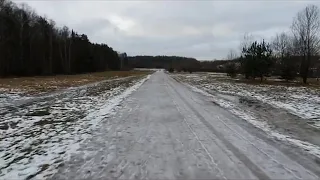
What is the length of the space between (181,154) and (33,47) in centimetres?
6873

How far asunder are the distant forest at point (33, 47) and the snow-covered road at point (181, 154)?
51.3 m

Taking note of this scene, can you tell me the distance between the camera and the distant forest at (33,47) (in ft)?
190

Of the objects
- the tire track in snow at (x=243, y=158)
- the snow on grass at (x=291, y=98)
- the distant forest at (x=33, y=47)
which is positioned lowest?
the snow on grass at (x=291, y=98)

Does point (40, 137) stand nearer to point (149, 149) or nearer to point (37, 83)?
point (149, 149)

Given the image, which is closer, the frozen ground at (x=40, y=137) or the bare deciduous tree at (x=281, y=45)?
the frozen ground at (x=40, y=137)

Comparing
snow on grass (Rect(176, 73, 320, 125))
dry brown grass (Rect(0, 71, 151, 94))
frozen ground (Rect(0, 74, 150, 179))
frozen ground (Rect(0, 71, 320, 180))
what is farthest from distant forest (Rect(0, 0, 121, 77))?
frozen ground (Rect(0, 71, 320, 180))

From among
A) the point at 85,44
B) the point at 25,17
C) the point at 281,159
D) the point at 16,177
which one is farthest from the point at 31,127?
the point at 85,44

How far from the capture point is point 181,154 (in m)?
6.47

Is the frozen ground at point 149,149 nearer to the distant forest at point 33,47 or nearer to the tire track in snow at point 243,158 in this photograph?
the tire track in snow at point 243,158

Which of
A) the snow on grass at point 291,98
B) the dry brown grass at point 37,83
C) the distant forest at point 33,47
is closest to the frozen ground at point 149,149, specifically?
the snow on grass at point 291,98

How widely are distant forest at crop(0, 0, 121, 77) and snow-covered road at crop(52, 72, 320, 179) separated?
51.3 m

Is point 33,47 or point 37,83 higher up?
point 33,47

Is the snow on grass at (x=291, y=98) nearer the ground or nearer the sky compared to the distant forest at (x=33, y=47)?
nearer the ground

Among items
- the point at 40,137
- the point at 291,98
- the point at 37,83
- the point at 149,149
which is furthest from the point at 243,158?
the point at 37,83
